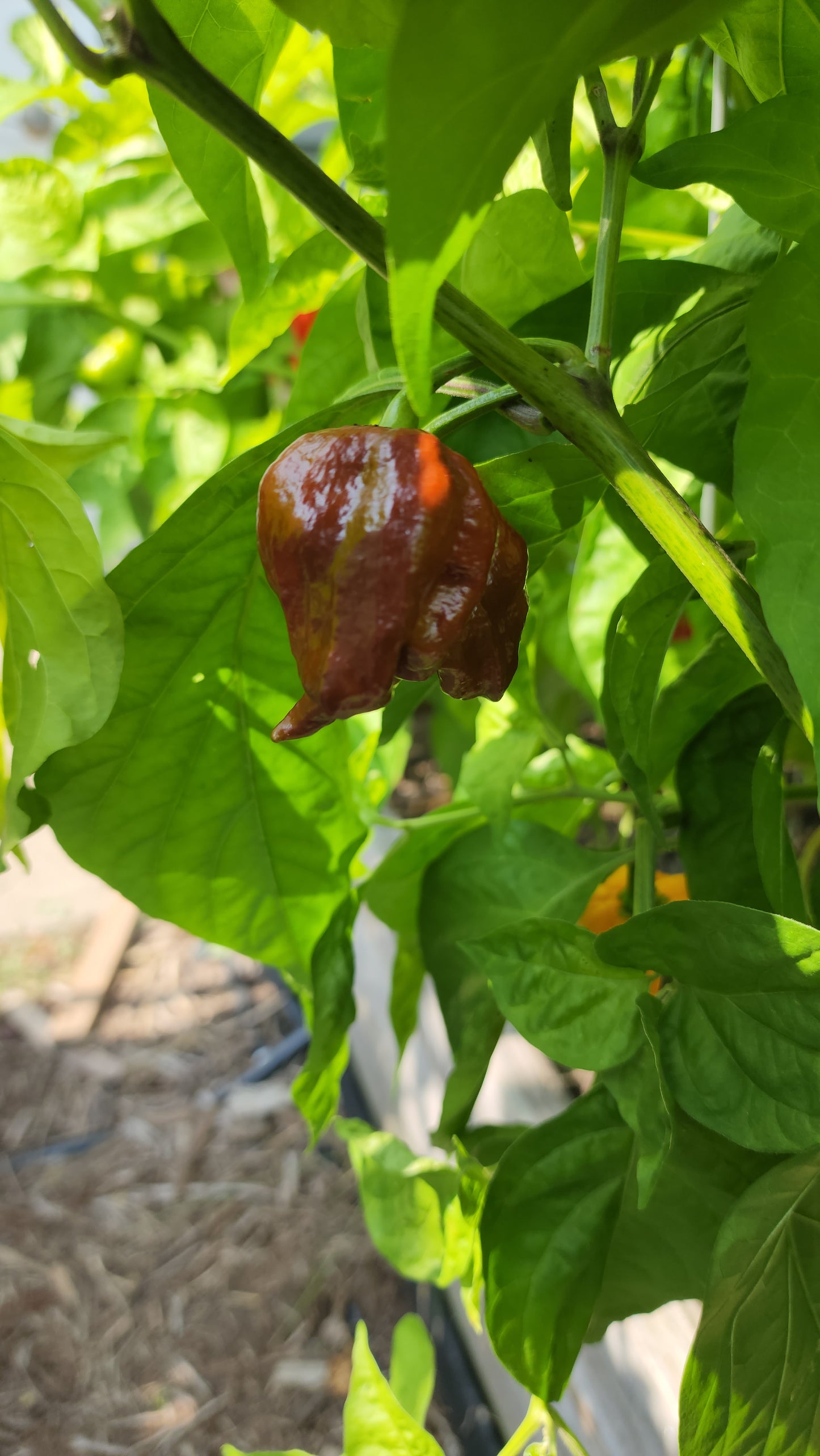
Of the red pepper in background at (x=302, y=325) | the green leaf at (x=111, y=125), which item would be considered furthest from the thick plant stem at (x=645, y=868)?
the green leaf at (x=111, y=125)

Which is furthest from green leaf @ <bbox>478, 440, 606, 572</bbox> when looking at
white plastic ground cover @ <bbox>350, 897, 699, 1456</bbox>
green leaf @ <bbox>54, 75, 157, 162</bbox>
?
green leaf @ <bbox>54, 75, 157, 162</bbox>

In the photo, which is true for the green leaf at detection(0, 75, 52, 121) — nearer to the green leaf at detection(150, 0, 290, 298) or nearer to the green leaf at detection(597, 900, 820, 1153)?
the green leaf at detection(150, 0, 290, 298)

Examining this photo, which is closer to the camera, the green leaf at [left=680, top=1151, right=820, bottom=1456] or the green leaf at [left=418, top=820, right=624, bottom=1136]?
the green leaf at [left=680, top=1151, right=820, bottom=1456]

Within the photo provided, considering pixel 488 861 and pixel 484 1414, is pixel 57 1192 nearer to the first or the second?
pixel 484 1414

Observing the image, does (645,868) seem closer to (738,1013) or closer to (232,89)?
(738,1013)

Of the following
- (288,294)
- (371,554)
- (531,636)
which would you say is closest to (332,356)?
(288,294)

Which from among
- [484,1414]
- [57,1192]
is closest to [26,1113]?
[57,1192]

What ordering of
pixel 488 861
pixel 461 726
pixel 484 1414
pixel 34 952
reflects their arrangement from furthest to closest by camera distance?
1. pixel 34 952
2. pixel 461 726
3. pixel 484 1414
4. pixel 488 861
